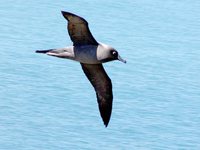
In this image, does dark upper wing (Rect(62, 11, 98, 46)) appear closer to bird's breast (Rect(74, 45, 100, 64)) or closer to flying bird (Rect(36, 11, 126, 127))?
flying bird (Rect(36, 11, 126, 127))

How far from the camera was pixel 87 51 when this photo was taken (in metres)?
9.42

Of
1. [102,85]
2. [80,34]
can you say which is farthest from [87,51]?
[102,85]

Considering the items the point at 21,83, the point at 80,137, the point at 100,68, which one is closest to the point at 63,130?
the point at 80,137

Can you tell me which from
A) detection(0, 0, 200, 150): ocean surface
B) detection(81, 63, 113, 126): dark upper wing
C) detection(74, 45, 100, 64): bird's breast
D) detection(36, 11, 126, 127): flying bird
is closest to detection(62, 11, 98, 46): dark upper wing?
detection(36, 11, 126, 127): flying bird

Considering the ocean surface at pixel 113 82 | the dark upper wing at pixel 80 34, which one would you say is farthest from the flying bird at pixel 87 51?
the ocean surface at pixel 113 82

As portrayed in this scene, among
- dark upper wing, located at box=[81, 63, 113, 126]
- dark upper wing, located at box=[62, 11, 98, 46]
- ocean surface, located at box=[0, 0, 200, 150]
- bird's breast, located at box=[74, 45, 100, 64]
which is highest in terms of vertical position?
dark upper wing, located at box=[62, 11, 98, 46]

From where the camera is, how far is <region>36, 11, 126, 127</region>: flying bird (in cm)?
932

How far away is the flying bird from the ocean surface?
5.27 m

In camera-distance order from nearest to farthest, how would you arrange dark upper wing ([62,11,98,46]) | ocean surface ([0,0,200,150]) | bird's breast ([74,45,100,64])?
bird's breast ([74,45,100,64])
dark upper wing ([62,11,98,46])
ocean surface ([0,0,200,150])

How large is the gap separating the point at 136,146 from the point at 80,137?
956mm

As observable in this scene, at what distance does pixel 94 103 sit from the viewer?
57.7ft

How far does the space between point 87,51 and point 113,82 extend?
869 cm

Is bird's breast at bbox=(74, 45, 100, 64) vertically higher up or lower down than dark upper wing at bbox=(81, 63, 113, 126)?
higher up

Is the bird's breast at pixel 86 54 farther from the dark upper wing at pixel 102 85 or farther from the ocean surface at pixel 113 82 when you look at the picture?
the ocean surface at pixel 113 82
